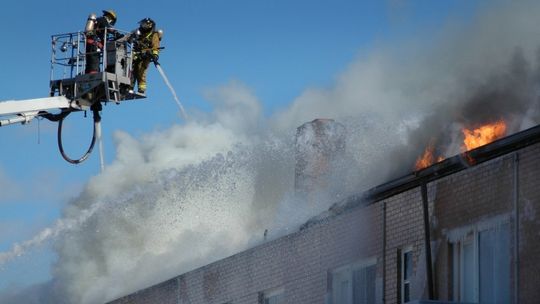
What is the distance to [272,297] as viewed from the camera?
27797 millimetres

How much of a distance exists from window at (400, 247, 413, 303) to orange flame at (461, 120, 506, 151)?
3.30 metres

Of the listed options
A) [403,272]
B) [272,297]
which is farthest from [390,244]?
[272,297]

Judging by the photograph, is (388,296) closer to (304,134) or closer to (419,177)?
(419,177)

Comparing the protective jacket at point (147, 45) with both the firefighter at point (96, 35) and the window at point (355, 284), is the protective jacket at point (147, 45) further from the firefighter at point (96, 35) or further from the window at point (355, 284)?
the window at point (355, 284)

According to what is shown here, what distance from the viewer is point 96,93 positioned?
85.6 feet

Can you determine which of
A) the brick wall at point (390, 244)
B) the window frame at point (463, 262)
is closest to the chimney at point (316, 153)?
the brick wall at point (390, 244)

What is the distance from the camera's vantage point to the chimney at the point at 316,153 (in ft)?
109

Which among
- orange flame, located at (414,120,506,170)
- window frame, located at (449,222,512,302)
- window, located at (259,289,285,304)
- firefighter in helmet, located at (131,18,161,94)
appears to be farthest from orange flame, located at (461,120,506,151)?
firefighter in helmet, located at (131,18,161,94)

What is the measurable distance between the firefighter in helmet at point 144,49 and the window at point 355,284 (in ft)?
17.8

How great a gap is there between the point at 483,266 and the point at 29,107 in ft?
31.7

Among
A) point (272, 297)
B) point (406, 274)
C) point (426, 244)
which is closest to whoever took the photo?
point (426, 244)

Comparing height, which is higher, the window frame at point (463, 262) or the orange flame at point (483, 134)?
the orange flame at point (483, 134)

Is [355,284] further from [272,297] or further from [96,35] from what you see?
[96,35]

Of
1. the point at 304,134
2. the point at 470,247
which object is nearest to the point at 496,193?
the point at 470,247
